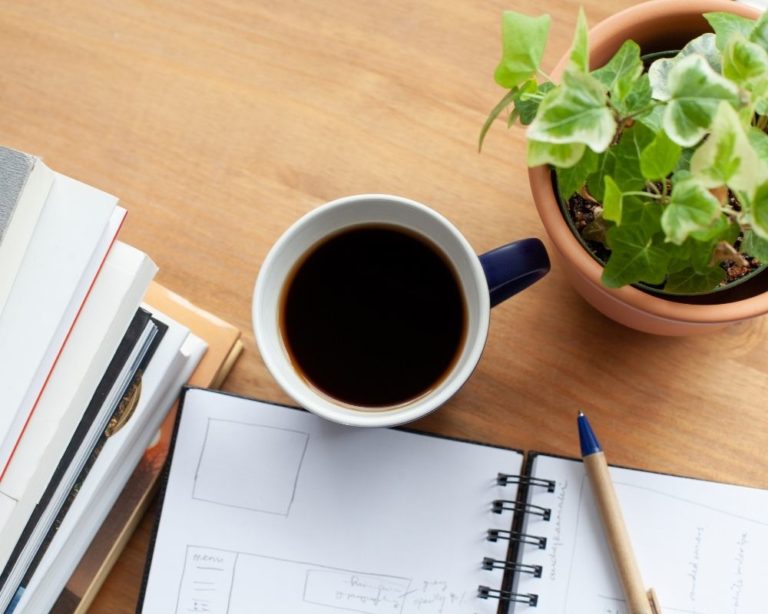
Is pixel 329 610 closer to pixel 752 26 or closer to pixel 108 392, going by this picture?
pixel 108 392

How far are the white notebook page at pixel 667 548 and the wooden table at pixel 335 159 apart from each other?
0.09ft

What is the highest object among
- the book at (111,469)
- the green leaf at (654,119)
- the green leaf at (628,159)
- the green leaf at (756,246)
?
the green leaf at (654,119)

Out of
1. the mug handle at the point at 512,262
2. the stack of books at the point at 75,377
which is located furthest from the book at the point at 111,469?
the mug handle at the point at 512,262

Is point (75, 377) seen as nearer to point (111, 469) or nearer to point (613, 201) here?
point (111, 469)

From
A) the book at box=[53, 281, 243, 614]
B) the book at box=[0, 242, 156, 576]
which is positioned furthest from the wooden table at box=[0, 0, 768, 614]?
the book at box=[0, 242, 156, 576]

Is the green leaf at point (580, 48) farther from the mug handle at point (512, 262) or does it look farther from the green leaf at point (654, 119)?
the mug handle at point (512, 262)

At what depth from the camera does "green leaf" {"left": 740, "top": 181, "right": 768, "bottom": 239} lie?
0.40 meters

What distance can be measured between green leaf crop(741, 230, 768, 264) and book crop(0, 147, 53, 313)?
45 cm

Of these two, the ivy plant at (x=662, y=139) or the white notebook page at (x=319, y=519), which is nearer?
the ivy plant at (x=662, y=139)

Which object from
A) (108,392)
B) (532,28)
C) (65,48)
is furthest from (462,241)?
(65,48)

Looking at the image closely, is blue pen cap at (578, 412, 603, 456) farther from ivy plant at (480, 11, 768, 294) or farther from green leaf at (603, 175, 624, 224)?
green leaf at (603, 175, 624, 224)

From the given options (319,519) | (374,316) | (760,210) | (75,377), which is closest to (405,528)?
(319,519)

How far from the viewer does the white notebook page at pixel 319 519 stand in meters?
0.66

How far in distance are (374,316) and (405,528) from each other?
0.57ft
